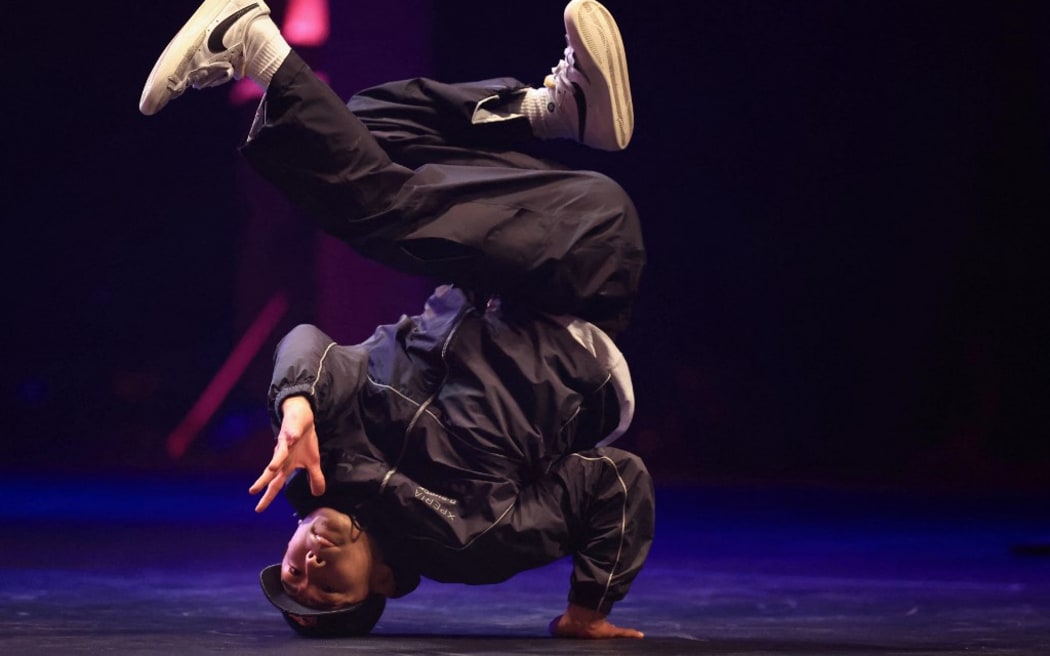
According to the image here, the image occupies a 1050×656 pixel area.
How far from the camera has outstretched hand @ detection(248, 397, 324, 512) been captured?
6.35 feet

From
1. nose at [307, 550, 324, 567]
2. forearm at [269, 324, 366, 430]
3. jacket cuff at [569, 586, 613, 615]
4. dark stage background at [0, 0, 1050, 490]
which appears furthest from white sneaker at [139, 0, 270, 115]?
dark stage background at [0, 0, 1050, 490]

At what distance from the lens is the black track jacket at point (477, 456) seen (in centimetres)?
221

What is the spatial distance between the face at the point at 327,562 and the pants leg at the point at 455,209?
18.0 inches

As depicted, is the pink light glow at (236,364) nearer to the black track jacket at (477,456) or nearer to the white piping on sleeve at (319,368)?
the black track jacket at (477,456)

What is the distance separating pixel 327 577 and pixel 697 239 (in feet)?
12.0

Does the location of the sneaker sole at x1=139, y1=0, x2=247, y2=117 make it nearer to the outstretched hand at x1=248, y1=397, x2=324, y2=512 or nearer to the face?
the outstretched hand at x1=248, y1=397, x2=324, y2=512

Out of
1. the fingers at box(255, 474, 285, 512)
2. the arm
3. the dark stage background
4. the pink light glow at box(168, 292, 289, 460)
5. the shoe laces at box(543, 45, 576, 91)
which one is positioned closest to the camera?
the fingers at box(255, 474, 285, 512)

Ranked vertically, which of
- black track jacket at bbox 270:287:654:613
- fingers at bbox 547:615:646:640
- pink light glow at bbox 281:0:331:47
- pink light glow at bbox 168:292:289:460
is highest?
pink light glow at bbox 281:0:331:47

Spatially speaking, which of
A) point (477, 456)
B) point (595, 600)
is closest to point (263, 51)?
point (477, 456)

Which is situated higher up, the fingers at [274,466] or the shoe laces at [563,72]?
the shoe laces at [563,72]

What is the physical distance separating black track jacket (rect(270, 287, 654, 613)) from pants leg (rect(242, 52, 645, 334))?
4.1 inches

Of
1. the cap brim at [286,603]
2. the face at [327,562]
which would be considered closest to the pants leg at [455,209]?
the face at [327,562]

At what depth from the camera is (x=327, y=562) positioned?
2184 millimetres

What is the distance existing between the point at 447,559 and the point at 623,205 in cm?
71
